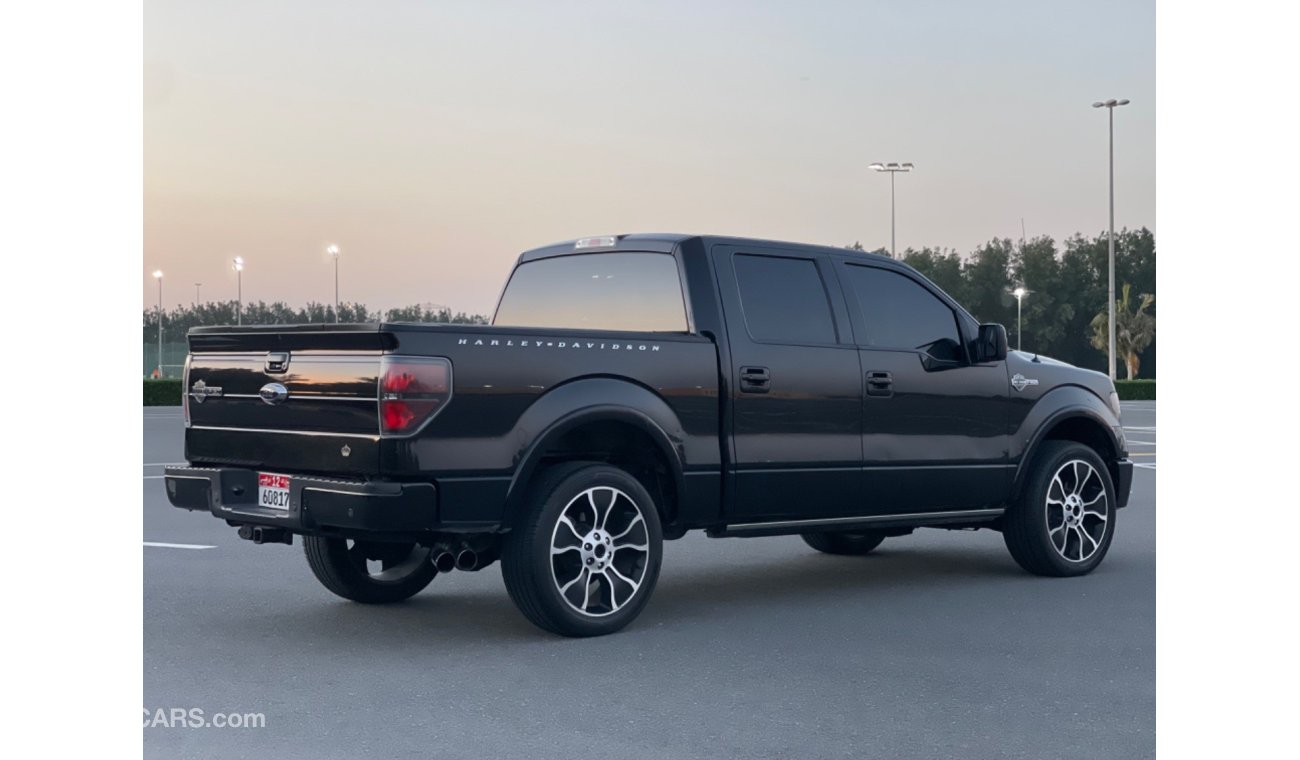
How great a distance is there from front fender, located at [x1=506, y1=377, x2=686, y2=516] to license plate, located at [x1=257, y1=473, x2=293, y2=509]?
1060 millimetres

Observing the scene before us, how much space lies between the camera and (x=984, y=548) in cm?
1112

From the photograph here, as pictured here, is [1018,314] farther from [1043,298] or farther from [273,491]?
Answer: [273,491]

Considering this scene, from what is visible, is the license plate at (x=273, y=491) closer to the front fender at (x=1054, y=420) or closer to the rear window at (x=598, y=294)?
the rear window at (x=598, y=294)

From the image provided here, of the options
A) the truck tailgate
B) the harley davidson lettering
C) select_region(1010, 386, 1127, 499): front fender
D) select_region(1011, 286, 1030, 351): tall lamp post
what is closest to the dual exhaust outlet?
the truck tailgate

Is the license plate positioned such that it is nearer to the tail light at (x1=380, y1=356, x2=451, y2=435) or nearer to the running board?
the tail light at (x1=380, y1=356, x2=451, y2=435)

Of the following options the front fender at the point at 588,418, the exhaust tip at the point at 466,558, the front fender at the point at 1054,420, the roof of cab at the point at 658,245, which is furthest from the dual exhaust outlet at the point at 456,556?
the front fender at the point at 1054,420

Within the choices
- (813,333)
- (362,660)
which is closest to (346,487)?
(362,660)

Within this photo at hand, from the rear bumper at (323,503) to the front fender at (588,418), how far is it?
47 cm

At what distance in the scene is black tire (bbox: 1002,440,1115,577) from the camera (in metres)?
9.32

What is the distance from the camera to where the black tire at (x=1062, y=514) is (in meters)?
9.32

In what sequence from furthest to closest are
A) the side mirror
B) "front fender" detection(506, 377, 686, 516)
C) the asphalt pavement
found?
1. the side mirror
2. "front fender" detection(506, 377, 686, 516)
3. the asphalt pavement

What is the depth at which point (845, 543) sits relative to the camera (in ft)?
35.1
